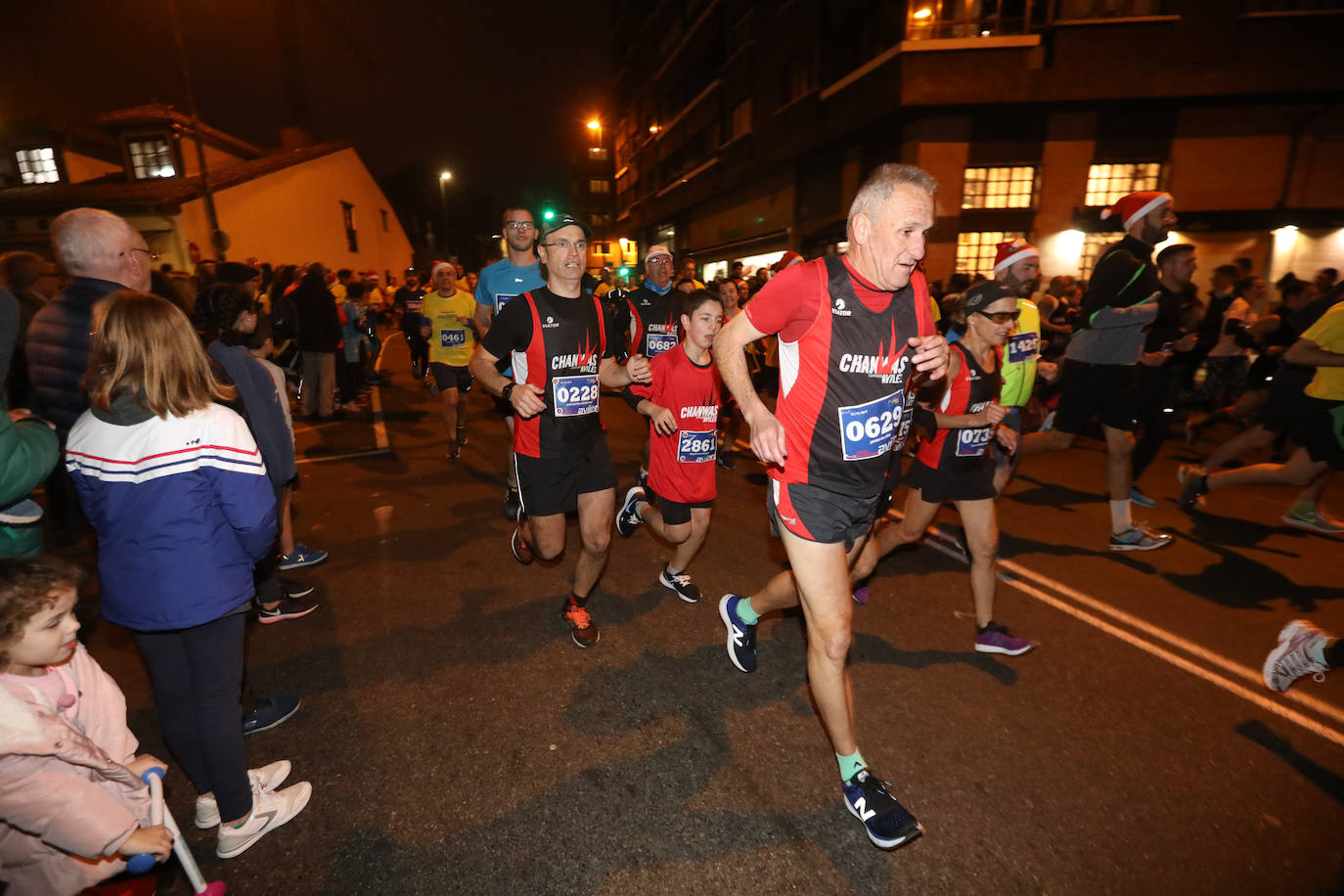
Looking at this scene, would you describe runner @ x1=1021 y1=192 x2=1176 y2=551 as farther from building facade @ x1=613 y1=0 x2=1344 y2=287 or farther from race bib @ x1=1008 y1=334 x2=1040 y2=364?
building facade @ x1=613 y1=0 x2=1344 y2=287

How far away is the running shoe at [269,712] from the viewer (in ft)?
10.3

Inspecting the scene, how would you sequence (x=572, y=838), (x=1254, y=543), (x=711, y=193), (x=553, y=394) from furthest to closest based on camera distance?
(x=711, y=193) → (x=1254, y=543) → (x=553, y=394) → (x=572, y=838)

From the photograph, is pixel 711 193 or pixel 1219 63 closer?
pixel 1219 63

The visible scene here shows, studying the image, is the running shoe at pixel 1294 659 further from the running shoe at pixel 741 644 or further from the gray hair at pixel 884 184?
the gray hair at pixel 884 184

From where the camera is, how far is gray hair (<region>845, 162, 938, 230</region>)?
2449 mm

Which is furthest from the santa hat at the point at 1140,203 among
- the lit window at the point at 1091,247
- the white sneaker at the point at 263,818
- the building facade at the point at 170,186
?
the building facade at the point at 170,186

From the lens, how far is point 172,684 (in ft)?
7.52

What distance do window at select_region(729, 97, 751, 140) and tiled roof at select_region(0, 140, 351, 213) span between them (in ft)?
64.6

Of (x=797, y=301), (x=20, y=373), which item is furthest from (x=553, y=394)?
(x=20, y=373)

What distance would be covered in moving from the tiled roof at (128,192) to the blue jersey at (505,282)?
2064cm

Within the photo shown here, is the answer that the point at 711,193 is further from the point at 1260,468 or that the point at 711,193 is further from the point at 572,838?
the point at 572,838

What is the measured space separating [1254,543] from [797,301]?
5.63 m

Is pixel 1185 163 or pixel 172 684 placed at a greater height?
pixel 1185 163

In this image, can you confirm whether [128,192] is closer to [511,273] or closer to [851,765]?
[511,273]
